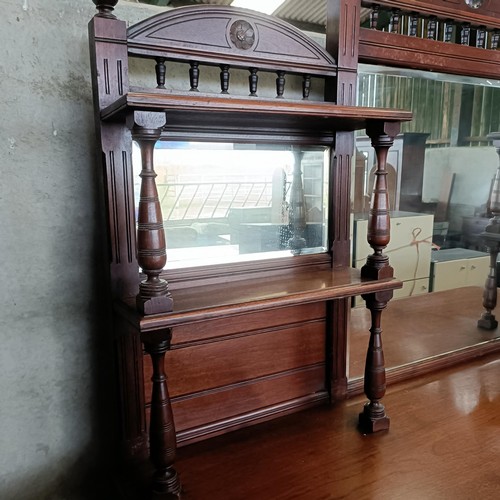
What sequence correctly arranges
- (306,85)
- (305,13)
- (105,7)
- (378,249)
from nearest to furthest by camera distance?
(105,7), (378,249), (306,85), (305,13)

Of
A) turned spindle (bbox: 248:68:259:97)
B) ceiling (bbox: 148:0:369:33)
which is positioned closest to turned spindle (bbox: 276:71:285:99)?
turned spindle (bbox: 248:68:259:97)

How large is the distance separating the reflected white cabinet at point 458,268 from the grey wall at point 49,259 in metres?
1.50

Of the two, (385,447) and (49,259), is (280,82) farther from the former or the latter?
(385,447)

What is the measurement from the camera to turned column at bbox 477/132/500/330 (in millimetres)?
2148

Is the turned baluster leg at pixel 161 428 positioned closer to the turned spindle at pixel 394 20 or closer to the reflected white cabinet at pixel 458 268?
the turned spindle at pixel 394 20

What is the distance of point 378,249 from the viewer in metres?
1.34

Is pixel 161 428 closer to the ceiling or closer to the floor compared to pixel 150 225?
closer to the floor

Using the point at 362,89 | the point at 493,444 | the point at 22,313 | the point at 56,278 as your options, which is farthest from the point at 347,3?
the point at 493,444

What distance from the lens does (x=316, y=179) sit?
156 centimetres

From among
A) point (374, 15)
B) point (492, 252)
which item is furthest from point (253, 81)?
point (492, 252)

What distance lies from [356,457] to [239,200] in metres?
0.87

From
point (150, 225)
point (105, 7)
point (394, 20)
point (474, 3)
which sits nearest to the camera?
point (150, 225)

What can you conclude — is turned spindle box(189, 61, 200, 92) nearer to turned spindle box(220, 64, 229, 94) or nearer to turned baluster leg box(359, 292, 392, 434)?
turned spindle box(220, 64, 229, 94)

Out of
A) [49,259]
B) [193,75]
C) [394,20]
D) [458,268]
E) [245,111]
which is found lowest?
[458,268]
